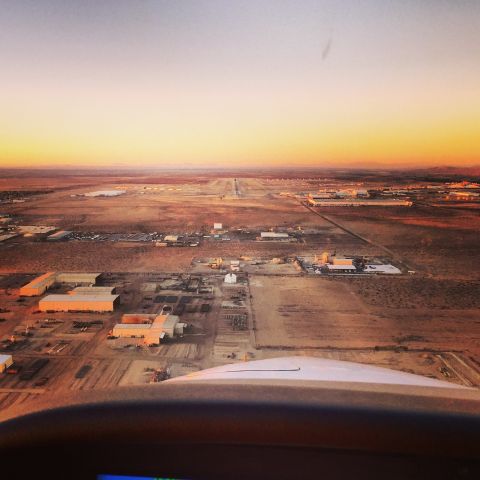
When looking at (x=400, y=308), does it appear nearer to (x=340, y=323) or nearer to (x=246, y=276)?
(x=340, y=323)

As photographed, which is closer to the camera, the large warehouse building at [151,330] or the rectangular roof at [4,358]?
the rectangular roof at [4,358]

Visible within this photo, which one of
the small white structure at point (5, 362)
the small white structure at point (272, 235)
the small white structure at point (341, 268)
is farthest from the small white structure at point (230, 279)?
the small white structure at point (272, 235)

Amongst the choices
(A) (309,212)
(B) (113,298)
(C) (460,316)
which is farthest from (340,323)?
(A) (309,212)

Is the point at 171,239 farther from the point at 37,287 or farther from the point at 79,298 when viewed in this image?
the point at 79,298

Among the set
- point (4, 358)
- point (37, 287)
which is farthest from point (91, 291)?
point (4, 358)

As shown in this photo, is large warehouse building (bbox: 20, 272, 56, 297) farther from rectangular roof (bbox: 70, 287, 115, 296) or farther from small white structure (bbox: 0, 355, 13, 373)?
small white structure (bbox: 0, 355, 13, 373)

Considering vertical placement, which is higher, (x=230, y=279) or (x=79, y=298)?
(x=79, y=298)

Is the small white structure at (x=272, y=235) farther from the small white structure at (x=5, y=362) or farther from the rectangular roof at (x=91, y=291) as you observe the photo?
the small white structure at (x=5, y=362)
